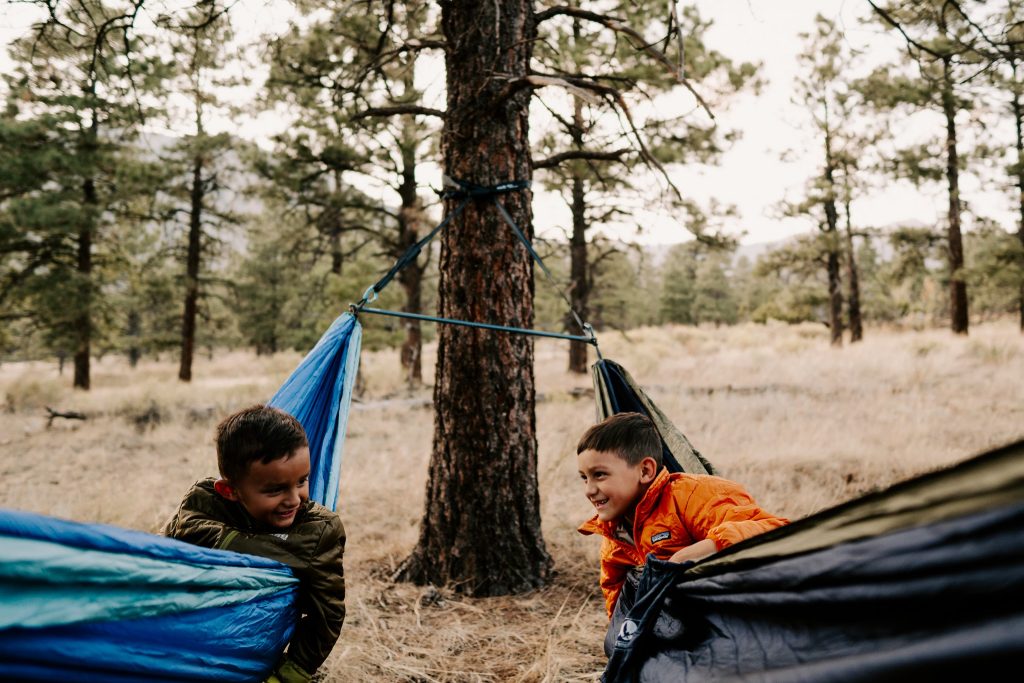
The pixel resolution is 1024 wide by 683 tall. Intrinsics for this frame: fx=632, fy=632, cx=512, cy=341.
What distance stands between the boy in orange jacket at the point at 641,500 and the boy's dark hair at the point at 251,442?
2.83ft

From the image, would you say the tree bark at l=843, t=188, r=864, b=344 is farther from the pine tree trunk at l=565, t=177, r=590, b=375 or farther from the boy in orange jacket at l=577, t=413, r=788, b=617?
the boy in orange jacket at l=577, t=413, r=788, b=617

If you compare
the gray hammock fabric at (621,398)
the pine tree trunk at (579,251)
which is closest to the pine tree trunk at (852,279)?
the pine tree trunk at (579,251)

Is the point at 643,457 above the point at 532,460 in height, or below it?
above

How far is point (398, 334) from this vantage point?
40.8ft

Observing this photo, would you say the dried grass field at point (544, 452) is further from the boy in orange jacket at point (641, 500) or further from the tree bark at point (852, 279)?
the tree bark at point (852, 279)

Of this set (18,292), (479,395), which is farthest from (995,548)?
(18,292)

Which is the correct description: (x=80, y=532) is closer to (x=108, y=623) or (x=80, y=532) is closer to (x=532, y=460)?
(x=108, y=623)

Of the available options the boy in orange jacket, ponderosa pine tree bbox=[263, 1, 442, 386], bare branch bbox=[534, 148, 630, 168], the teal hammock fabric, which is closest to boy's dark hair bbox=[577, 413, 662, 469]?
the boy in orange jacket

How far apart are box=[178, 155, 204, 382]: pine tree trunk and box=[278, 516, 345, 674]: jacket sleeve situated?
13.8 meters

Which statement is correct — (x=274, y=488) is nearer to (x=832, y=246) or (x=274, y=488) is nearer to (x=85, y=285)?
(x=85, y=285)

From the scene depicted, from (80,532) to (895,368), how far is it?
11798 millimetres

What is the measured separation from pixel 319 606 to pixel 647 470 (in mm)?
1015

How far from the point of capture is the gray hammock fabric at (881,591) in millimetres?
714

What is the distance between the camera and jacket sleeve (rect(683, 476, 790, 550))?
5.36 ft
